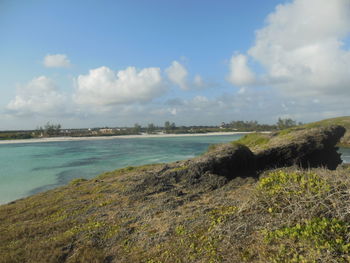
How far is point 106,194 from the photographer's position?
12609 millimetres

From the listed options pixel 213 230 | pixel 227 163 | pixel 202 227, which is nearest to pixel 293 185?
pixel 213 230

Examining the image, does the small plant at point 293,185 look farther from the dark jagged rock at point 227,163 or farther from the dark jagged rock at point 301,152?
the dark jagged rock at point 301,152

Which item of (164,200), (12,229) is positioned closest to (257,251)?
(164,200)

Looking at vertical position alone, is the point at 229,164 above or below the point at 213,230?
above

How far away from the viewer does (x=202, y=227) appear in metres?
6.56

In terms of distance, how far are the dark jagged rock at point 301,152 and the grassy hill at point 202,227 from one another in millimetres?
5861

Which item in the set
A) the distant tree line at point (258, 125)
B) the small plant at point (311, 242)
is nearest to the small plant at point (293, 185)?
the small plant at point (311, 242)

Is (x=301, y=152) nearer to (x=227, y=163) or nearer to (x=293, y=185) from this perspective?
(x=227, y=163)

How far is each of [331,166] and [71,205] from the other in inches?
824

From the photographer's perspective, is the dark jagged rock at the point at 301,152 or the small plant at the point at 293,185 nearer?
the small plant at the point at 293,185

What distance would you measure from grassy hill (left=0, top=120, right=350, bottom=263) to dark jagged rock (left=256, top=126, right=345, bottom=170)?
231 inches

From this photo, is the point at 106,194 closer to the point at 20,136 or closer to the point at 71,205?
the point at 71,205

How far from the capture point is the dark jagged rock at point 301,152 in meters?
15.6

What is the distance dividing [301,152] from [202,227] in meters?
13.2
